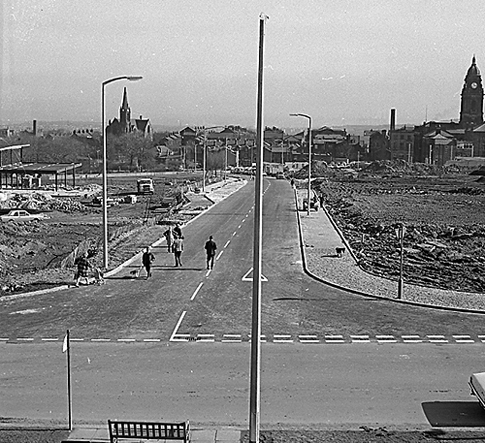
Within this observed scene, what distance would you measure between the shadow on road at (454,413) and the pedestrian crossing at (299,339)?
4.37 metres

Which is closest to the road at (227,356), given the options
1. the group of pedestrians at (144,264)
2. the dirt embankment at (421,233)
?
the group of pedestrians at (144,264)

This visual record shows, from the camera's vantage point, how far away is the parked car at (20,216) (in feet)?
191

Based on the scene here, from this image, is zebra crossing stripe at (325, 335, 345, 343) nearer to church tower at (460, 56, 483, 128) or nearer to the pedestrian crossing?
the pedestrian crossing

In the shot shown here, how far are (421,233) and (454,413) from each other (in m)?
31.8

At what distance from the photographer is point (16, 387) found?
14.2 m

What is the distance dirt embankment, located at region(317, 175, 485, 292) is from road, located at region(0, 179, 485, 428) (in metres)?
5.30

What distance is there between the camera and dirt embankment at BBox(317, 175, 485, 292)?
28453 mm

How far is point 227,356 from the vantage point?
16.4m

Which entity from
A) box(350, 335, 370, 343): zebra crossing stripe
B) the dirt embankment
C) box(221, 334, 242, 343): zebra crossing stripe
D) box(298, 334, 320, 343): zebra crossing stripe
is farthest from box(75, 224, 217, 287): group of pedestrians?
box(350, 335, 370, 343): zebra crossing stripe

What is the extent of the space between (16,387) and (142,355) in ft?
10.2

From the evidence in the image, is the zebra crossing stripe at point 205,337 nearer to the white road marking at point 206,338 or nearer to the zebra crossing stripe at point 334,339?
the white road marking at point 206,338

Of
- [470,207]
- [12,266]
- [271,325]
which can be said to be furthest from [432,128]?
[271,325]

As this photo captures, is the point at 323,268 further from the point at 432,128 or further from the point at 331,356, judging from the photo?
the point at 432,128

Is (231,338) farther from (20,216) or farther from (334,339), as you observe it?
(20,216)
